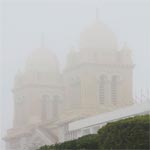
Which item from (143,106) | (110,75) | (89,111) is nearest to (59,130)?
(89,111)

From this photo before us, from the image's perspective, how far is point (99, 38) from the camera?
7244cm

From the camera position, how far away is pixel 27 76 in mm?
79938

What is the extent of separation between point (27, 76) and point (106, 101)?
400 inches

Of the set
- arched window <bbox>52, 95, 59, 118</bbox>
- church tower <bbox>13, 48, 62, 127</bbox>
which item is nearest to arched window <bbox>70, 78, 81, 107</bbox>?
church tower <bbox>13, 48, 62, 127</bbox>

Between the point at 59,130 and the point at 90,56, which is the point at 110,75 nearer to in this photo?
the point at 90,56

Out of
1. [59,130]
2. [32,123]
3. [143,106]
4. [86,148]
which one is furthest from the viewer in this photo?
[32,123]

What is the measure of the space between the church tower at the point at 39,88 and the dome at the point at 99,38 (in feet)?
24.9

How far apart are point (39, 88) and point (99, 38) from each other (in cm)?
1058

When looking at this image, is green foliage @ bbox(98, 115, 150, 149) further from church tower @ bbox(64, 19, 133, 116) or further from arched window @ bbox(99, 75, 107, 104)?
arched window @ bbox(99, 75, 107, 104)

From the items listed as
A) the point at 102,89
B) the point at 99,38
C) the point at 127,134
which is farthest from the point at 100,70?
the point at 127,134

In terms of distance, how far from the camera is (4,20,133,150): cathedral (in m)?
72.6

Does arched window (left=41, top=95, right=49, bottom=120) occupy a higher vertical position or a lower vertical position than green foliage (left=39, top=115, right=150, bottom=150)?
higher

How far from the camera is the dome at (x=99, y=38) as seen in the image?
72250 mm

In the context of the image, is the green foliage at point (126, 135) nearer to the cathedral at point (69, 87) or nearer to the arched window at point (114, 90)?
the cathedral at point (69, 87)
